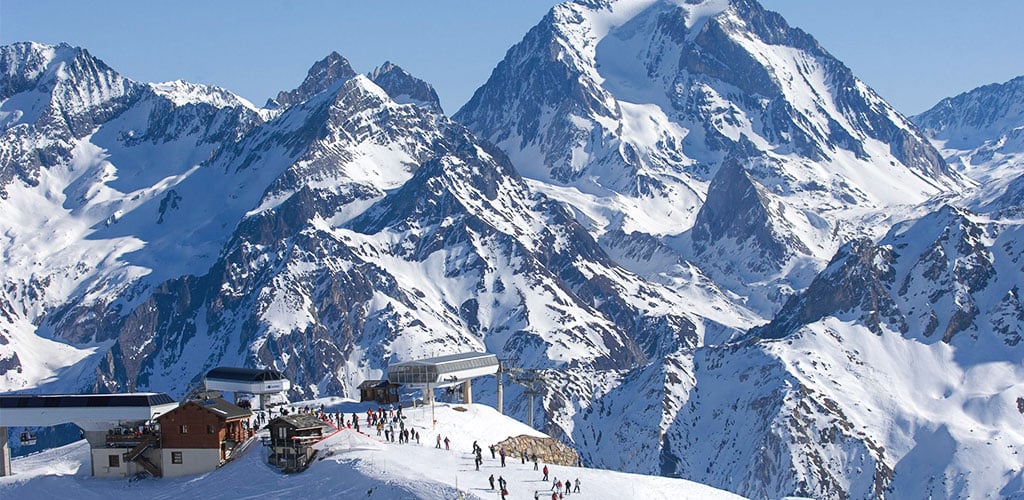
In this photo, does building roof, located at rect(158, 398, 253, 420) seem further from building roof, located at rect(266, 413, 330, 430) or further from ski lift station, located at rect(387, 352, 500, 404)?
ski lift station, located at rect(387, 352, 500, 404)

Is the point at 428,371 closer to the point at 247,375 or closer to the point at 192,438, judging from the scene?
the point at 247,375

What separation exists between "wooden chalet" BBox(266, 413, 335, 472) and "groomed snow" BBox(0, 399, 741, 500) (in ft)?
3.36

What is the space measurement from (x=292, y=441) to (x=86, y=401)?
24.6 m

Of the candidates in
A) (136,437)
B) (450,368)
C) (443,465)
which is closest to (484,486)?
(443,465)

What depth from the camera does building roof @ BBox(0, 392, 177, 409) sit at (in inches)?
6230

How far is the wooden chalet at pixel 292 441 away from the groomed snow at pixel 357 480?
1024 mm

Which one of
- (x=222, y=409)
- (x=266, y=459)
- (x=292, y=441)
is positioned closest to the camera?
(x=292, y=441)

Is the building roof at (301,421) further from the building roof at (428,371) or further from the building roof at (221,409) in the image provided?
the building roof at (428,371)

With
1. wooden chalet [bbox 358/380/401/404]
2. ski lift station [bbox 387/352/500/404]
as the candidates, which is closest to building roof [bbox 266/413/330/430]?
ski lift station [bbox 387/352/500/404]

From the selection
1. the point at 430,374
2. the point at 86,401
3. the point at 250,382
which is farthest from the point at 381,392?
the point at 86,401

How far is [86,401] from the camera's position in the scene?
159 metres

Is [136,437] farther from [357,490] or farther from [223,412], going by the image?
[357,490]

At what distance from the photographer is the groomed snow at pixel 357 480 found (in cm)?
13850

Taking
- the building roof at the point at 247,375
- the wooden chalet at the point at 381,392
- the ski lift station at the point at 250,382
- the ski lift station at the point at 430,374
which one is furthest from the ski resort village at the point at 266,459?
the wooden chalet at the point at 381,392
